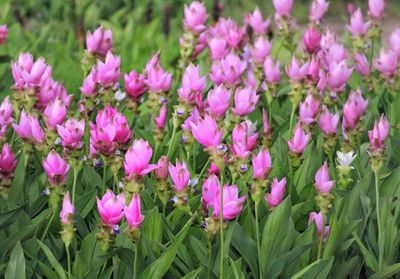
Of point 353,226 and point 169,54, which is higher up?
point 353,226

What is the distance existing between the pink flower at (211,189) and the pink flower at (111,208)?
269 mm

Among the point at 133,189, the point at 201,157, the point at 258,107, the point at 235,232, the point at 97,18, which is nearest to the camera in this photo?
the point at 133,189

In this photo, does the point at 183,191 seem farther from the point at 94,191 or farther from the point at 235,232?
the point at 94,191

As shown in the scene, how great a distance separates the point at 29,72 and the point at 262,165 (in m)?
1.13

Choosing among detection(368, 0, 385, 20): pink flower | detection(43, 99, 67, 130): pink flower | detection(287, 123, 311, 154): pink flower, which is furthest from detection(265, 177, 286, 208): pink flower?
detection(368, 0, 385, 20): pink flower

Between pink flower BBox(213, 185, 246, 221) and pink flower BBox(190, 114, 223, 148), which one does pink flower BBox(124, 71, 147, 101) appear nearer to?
pink flower BBox(190, 114, 223, 148)

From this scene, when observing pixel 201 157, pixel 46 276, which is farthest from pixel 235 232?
pixel 201 157

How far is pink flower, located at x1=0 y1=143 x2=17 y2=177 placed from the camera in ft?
8.81

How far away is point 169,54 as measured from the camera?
230 inches

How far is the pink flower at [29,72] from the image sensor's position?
123 inches

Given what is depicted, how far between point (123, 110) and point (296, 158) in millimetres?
1229

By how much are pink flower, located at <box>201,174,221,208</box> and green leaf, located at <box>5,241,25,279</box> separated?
55 cm

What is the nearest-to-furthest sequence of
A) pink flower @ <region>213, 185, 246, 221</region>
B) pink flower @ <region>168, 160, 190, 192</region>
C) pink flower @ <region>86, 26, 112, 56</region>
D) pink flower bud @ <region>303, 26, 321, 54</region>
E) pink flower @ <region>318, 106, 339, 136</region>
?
pink flower @ <region>213, 185, 246, 221</region>, pink flower @ <region>168, 160, 190, 192</region>, pink flower @ <region>318, 106, 339, 136</region>, pink flower @ <region>86, 26, 112, 56</region>, pink flower bud @ <region>303, 26, 321, 54</region>

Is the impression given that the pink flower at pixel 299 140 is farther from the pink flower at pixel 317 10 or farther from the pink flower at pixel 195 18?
the pink flower at pixel 317 10
